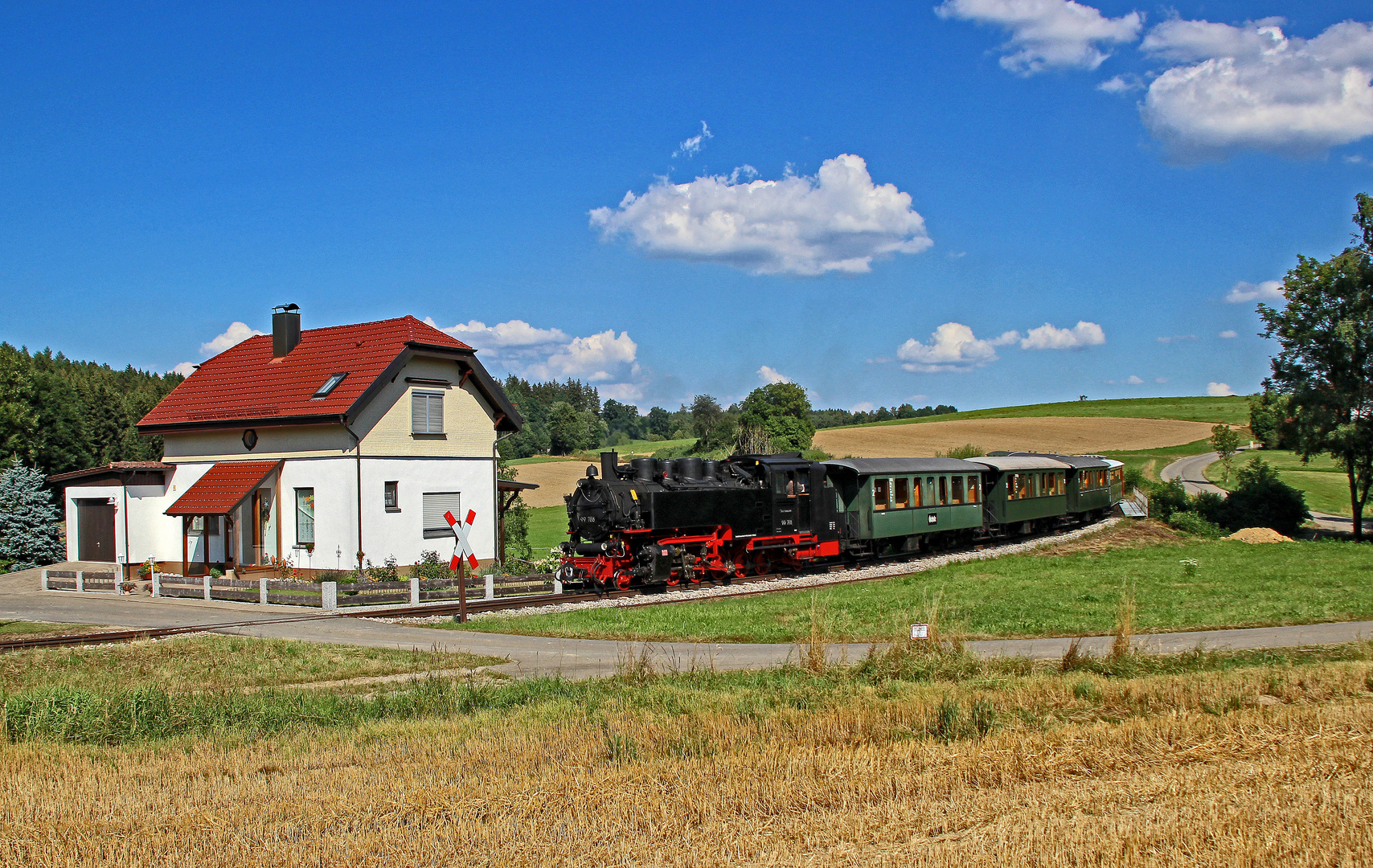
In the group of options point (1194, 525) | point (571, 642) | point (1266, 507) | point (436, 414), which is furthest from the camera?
point (1266, 507)

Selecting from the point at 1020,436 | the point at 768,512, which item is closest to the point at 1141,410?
the point at 1020,436

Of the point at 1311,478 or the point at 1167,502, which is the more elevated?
the point at 1311,478

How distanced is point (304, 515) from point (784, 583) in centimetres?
1429

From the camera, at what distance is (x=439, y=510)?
2922 cm

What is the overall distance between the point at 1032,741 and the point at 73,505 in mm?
35540

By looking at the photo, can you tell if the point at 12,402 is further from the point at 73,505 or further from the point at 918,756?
the point at 918,756

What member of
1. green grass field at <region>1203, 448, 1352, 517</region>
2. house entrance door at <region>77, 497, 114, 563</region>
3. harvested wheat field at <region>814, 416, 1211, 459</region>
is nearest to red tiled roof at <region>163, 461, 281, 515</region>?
house entrance door at <region>77, 497, 114, 563</region>

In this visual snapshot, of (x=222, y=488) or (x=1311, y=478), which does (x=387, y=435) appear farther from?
(x=1311, y=478)

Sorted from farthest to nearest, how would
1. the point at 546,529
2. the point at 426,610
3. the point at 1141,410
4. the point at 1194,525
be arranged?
1. the point at 1141,410
2. the point at 546,529
3. the point at 1194,525
4. the point at 426,610

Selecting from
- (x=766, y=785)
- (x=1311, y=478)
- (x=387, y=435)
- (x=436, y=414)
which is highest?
(x=436, y=414)

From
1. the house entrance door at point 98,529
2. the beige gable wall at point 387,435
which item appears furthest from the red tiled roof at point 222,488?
the house entrance door at point 98,529

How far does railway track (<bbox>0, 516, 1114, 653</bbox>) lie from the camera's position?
17.5 meters

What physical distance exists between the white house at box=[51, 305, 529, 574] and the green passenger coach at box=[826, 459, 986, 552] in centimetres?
1144

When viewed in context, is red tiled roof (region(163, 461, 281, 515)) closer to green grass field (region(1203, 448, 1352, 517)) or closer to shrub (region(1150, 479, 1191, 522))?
shrub (region(1150, 479, 1191, 522))
